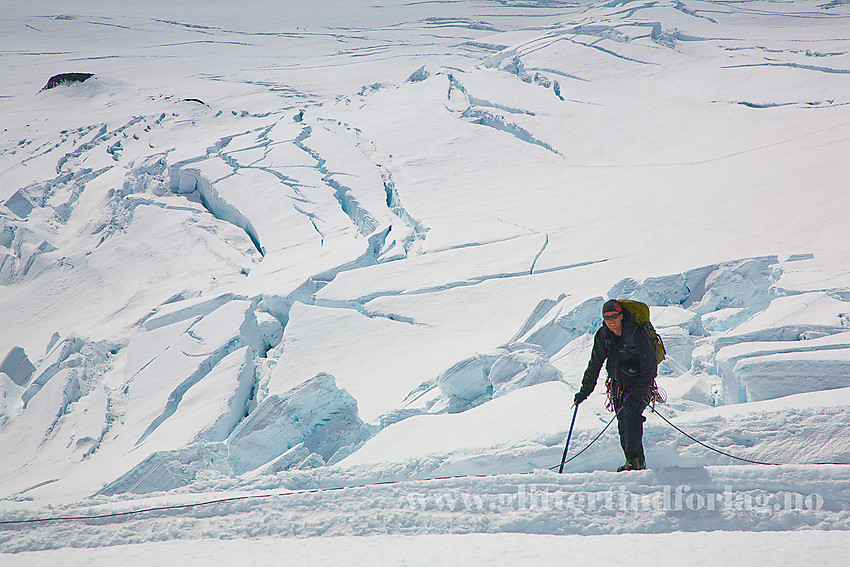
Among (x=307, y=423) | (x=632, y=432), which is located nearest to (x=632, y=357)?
(x=632, y=432)

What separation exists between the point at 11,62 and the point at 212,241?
20535 mm

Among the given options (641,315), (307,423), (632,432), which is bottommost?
(307,423)

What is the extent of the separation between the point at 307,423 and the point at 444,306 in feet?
7.49

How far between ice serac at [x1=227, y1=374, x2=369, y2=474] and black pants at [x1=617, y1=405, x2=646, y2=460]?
2205 mm

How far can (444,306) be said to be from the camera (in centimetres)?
629

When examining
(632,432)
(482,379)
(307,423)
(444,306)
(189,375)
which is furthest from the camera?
(444,306)

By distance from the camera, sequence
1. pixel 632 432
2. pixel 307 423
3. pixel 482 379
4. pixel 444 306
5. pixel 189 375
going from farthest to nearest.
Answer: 1. pixel 444 306
2. pixel 189 375
3. pixel 307 423
4. pixel 482 379
5. pixel 632 432

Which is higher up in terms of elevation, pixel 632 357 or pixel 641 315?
pixel 641 315

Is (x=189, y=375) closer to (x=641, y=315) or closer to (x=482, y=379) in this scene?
(x=482, y=379)

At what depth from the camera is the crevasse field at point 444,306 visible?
2.54 meters

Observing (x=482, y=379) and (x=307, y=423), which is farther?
(x=307, y=423)

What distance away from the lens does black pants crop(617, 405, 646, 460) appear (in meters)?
2.61

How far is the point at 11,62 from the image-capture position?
22797 mm

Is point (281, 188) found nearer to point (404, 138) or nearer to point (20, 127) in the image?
point (404, 138)
